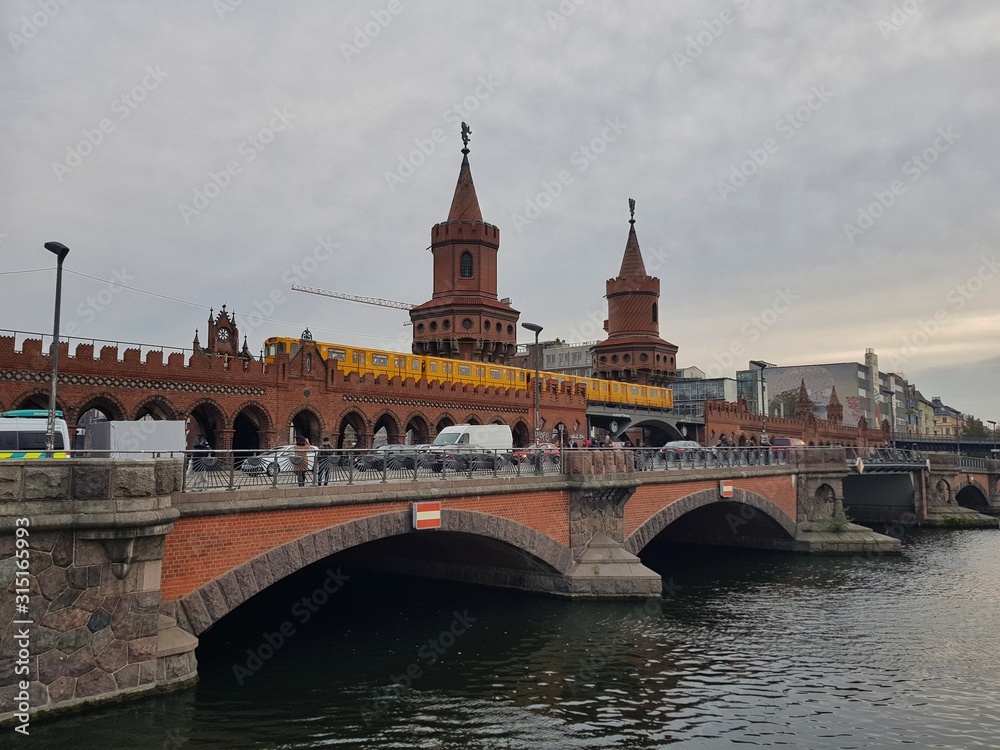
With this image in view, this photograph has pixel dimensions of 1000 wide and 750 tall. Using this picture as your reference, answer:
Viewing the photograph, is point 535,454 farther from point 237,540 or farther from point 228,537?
point 228,537

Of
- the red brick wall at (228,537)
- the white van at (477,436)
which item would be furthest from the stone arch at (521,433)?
the red brick wall at (228,537)

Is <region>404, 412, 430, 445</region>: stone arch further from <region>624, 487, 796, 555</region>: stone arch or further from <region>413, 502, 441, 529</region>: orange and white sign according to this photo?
<region>413, 502, 441, 529</region>: orange and white sign

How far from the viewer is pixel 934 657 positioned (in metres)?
20.2

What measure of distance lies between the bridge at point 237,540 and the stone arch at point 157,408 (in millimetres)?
10997

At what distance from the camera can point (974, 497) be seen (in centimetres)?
7025

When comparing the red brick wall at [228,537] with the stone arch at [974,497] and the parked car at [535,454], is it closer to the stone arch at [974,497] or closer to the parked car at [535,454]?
Result: the parked car at [535,454]

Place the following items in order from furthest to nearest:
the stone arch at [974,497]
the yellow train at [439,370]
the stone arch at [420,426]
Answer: the stone arch at [974,497], the stone arch at [420,426], the yellow train at [439,370]

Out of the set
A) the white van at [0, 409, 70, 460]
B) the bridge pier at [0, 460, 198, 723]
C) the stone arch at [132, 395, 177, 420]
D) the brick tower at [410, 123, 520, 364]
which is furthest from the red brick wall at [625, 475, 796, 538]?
the brick tower at [410, 123, 520, 364]

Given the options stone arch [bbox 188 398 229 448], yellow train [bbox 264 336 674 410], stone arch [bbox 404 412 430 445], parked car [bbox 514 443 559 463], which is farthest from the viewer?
stone arch [bbox 404 412 430 445]

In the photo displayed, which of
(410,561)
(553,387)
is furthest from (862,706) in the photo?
(553,387)

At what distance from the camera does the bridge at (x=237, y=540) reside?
1291 cm

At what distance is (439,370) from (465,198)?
1827 cm

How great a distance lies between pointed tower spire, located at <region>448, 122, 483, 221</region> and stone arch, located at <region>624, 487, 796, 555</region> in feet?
116

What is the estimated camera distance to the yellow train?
43.7 m
